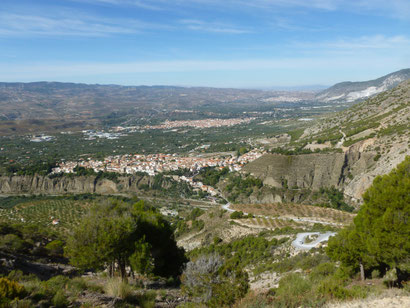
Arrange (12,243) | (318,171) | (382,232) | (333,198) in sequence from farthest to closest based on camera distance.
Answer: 1. (318,171)
2. (333,198)
3. (12,243)
4. (382,232)

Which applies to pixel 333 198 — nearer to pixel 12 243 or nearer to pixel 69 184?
pixel 12 243

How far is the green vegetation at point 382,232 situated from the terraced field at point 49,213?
28228mm

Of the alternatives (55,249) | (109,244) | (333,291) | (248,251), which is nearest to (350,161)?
(248,251)

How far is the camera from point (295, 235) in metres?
20.1

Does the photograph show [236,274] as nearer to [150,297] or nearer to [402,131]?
[150,297]

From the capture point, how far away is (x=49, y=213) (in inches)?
1459

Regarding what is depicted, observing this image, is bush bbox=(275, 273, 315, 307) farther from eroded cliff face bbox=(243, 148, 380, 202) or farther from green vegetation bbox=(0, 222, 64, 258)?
eroded cliff face bbox=(243, 148, 380, 202)

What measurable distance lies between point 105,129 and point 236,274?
156 meters

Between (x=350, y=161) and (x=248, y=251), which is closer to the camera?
(x=248, y=251)

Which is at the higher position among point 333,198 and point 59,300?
point 59,300

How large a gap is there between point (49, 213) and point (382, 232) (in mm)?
38708

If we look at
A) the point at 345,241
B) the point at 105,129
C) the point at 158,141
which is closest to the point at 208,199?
the point at 345,241

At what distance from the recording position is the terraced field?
32625mm

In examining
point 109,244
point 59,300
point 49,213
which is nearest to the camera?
point 59,300
